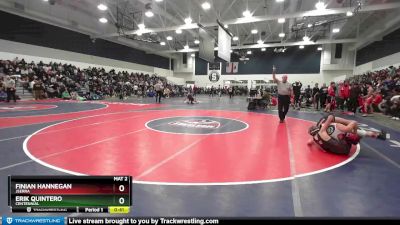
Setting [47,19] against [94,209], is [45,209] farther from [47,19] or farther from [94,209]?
[47,19]

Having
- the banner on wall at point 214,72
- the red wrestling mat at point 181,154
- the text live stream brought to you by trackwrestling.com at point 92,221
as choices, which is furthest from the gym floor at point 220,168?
the banner on wall at point 214,72

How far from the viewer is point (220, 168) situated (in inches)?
142

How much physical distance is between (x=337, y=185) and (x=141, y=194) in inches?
88.7

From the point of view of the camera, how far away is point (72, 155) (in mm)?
4074

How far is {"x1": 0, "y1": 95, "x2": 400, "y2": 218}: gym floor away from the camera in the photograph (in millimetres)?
2506

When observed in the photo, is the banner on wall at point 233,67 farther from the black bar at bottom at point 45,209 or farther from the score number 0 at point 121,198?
the black bar at bottom at point 45,209

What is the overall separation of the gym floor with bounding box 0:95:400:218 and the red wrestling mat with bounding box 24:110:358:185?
0.5 inches

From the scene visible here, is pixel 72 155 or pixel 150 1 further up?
pixel 150 1

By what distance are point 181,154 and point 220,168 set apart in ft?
2.98

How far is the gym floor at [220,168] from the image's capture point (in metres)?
2.51

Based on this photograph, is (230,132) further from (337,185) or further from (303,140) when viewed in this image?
(337,185)

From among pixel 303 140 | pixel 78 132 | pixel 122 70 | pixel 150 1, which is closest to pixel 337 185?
pixel 303 140
